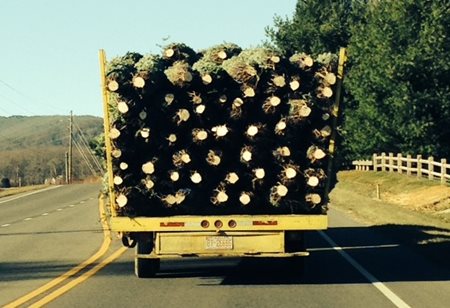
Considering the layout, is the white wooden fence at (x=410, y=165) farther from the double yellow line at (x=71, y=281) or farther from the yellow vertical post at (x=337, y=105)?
the yellow vertical post at (x=337, y=105)

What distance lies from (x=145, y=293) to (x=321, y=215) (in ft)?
8.87

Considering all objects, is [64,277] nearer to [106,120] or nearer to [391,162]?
[106,120]

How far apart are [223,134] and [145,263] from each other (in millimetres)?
2427

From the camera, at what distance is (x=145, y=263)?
1381 centimetres

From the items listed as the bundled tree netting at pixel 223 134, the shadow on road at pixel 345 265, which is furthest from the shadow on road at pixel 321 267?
the bundled tree netting at pixel 223 134

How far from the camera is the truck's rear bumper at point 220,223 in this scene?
12860mm

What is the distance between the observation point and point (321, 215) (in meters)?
13.0

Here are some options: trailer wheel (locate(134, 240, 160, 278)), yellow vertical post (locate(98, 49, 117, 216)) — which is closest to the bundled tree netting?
yellow vertical post (locate(98, 49, 117, 216))

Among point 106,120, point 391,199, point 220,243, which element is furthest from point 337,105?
point 391,199

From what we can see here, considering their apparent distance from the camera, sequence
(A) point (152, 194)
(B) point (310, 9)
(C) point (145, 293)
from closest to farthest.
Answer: (C) point (145, 293) < (A) point (152, 194) < (B) point (310, 9)

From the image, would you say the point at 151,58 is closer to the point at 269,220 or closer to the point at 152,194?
the point at 152,194

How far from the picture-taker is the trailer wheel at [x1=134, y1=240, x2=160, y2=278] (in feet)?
44.5

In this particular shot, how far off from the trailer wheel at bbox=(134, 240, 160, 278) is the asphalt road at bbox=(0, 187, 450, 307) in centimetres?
A: 23

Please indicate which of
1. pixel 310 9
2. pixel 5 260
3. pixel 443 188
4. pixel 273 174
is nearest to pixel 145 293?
pixel 273 174
